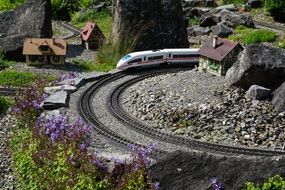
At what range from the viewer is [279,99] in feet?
70.8

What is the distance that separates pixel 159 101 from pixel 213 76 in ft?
10.8

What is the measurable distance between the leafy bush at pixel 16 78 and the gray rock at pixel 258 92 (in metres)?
11.4

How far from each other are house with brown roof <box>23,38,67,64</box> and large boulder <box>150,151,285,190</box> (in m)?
17.4

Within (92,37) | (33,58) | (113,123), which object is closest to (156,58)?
(33,58)

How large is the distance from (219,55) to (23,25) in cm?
1532

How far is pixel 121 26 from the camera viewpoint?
32.0 metres

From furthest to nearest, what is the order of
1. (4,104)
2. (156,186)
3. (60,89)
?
(60,89)
(4,104)
(156,186)

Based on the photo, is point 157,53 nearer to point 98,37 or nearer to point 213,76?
point 213,76

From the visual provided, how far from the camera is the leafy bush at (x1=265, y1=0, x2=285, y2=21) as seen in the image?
40.2 m

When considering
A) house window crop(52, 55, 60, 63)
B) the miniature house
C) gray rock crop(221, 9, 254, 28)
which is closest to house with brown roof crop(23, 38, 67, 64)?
house window crop(52, 55, 60, 63)

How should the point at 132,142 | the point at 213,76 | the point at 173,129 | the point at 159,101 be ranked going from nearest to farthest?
the point at 132,142
the point at 173,129
the point at 159,101
the point at 213,76

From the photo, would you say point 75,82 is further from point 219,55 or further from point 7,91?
point 219,55

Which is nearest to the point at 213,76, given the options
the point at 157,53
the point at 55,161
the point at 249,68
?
the point at 249,68

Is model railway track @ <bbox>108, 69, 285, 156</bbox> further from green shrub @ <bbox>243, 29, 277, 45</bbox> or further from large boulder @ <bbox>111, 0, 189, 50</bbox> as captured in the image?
green shrub @ <bbox>243, 29, 277, 45</bbox>
